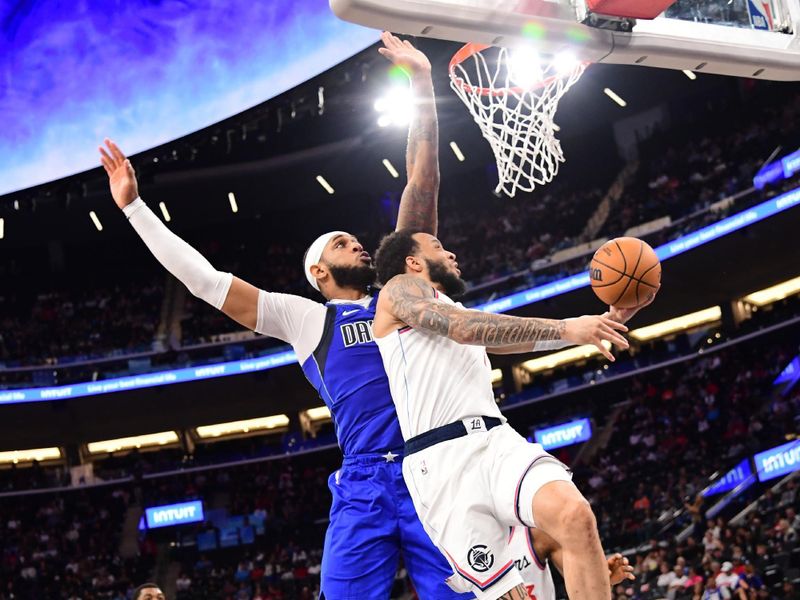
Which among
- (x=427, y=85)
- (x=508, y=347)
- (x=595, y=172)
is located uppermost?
(x=595, y=172)

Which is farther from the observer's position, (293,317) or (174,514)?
(174,514)

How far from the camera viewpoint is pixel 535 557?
134 inches

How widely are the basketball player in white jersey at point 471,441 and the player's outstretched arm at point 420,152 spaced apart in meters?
0.66

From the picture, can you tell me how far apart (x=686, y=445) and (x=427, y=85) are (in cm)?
1591

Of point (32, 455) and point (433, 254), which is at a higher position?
point (32, 455)

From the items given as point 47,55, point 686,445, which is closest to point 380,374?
point 47,55

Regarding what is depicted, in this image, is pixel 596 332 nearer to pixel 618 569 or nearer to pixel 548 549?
pixel 548 549

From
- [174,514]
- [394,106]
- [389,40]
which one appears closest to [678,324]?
[394,106]

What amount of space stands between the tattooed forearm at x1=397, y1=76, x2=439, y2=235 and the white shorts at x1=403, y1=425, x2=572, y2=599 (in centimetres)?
133

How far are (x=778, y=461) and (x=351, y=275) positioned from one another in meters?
13.9

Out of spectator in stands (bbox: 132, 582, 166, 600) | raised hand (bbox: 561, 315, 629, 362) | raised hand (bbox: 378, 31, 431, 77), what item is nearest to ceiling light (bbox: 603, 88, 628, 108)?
raised hand (bbox: 378, 31, 431, 77)

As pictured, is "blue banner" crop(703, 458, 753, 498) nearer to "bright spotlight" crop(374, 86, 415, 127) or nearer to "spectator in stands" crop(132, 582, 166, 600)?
"bright spotlight" crop(374, 86, 415, 127)

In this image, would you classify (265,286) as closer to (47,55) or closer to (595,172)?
(595,172)

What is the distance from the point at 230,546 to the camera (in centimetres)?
2152
